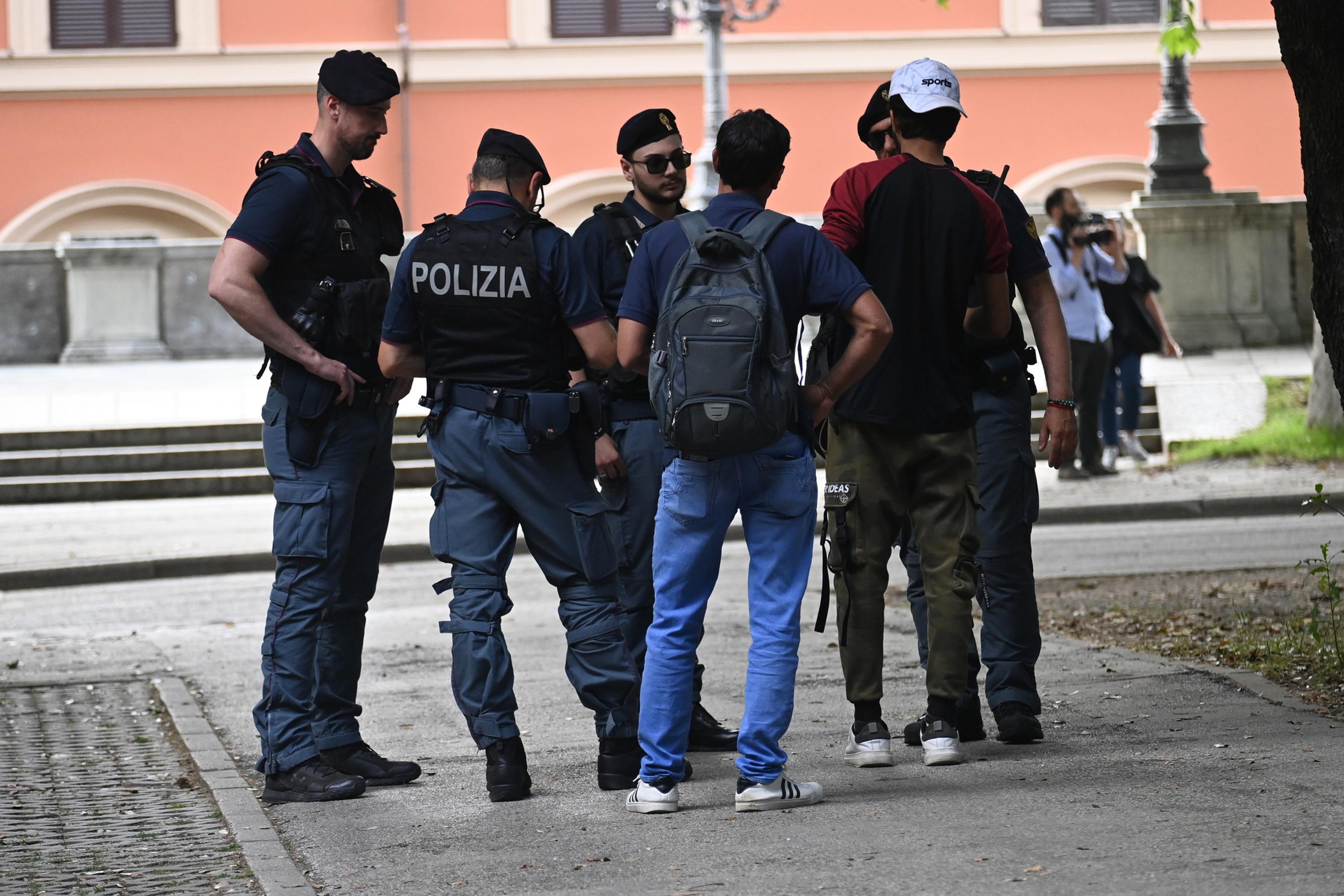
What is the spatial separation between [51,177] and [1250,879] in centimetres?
2768

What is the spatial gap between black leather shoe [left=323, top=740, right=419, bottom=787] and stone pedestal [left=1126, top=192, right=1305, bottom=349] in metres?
15.0

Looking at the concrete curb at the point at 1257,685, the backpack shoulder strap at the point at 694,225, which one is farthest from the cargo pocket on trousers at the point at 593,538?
the concrete curb at the point at 1257,685

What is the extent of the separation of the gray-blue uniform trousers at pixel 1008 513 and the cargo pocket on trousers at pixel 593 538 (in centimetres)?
104

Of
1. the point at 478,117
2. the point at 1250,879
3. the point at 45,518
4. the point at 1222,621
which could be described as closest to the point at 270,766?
the point at 1250,879

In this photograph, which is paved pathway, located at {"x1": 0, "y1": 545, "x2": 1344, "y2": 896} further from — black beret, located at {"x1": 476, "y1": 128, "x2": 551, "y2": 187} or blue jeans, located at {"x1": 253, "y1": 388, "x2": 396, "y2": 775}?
black beret, located at {"x1": 476, "y1": 128, "x2": 551, "y2": 187}

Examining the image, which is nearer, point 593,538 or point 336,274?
point 593,538

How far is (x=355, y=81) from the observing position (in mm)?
5496

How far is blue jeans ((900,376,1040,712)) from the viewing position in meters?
5.80

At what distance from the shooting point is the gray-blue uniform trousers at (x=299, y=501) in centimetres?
546

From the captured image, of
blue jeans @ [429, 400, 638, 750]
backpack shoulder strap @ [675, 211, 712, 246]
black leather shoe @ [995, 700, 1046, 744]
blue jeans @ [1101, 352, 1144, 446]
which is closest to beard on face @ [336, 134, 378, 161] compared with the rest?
blue jeans @ [429, 400, 638, 750]

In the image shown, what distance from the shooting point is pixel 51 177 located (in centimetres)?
2898

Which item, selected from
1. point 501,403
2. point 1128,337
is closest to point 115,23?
point 1128,337

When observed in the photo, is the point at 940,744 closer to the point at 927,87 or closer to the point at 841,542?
the point at 841,542

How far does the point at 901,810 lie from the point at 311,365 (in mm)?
2105
